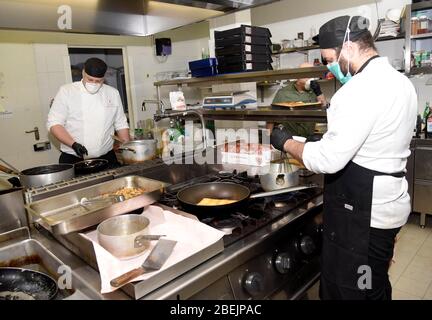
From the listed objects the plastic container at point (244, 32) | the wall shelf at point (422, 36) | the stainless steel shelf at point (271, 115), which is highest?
the wall shelf at point (422, 36)

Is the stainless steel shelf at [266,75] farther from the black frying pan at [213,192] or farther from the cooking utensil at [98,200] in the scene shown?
the cooking utensil at [98,200]

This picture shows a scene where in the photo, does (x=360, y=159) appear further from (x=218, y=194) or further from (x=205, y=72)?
(x=205, y=72)

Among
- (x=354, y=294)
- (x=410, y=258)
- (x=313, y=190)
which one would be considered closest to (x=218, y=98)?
(x=313, y=190)

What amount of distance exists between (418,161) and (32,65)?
4245 millimetres

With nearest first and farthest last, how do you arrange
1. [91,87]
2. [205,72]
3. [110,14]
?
[110,14]
[205,72]
[91,87]

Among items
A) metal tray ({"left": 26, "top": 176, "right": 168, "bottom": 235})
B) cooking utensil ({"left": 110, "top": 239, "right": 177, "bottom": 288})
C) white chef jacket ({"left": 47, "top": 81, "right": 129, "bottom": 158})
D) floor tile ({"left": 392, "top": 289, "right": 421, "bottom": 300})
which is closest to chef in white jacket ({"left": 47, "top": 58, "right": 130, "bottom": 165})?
white chef jacket ({"left": 47, "top": 81, "right": 129, "bottom": 158})

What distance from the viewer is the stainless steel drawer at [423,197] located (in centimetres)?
333

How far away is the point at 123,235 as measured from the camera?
1.01 m

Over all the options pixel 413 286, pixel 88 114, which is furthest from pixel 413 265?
pixel 88 114

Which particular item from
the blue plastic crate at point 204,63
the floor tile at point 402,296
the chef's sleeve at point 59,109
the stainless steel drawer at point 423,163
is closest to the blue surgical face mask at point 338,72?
the blue plastic crate at point 204,63

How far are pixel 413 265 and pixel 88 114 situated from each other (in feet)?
9.69

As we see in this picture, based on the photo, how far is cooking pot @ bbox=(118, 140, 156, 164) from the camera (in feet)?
6.27

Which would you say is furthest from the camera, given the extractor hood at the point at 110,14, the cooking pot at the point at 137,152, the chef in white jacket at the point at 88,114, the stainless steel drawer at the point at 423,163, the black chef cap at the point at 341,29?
the stainless steel drawer at the point at 423,163

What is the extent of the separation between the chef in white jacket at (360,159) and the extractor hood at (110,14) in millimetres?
706
